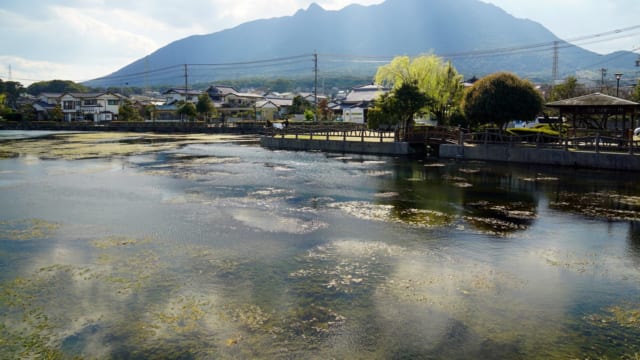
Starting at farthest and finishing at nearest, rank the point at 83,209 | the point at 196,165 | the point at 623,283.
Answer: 1. the point at 196,165
2. the point at 83,209
3. the point at 623,283

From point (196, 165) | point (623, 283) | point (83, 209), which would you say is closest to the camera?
point (623, 283)

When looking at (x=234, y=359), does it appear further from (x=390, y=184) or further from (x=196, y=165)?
(x=196, y=165)

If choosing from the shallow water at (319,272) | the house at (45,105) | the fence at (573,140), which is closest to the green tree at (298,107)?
the house at (45,105)

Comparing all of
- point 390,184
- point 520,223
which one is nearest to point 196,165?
point 390,184

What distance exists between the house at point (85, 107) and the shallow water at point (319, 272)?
269 feet

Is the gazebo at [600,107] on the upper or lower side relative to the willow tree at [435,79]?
lower

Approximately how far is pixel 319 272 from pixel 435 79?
38.8 metres

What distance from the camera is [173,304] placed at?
8.74 metres

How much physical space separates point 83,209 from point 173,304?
9555mm

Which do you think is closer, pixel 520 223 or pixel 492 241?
pixel 492 241

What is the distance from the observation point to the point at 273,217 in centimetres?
1551

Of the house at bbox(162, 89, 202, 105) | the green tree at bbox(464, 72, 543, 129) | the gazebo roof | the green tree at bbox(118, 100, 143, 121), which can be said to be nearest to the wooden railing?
the green tree at bbox(464, 72, 543, 129)

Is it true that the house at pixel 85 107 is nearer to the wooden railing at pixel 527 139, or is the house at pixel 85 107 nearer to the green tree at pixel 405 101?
the wooden railing at pixel 527 139

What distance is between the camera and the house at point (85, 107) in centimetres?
9562
